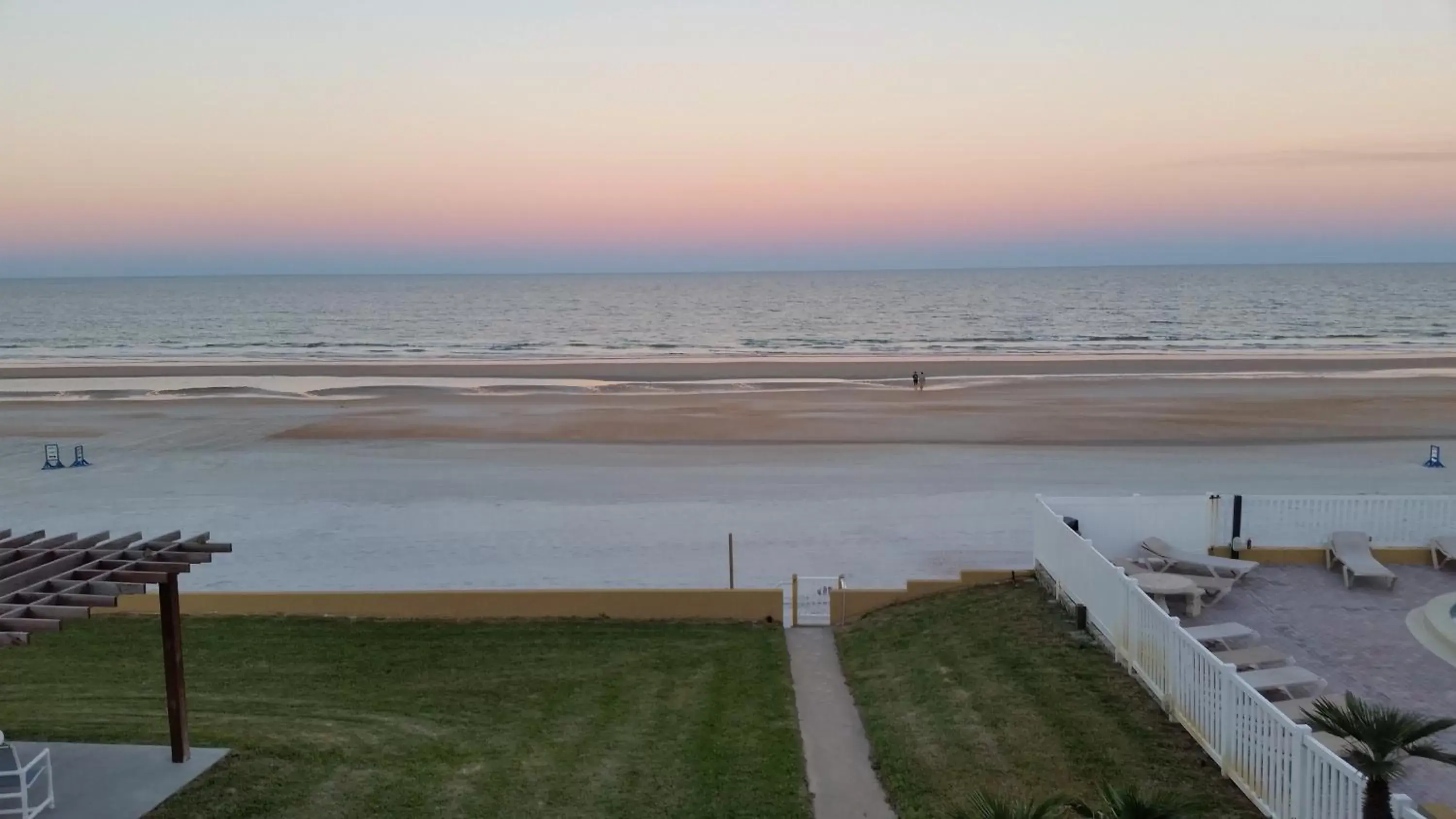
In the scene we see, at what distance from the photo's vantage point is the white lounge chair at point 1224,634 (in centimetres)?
894

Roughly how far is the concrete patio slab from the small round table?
342 inches

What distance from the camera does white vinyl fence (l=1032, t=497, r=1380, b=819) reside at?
6.01 metres

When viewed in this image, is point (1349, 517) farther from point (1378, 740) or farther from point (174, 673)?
point (174, 673)

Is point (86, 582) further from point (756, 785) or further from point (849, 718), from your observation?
point (849, 718)

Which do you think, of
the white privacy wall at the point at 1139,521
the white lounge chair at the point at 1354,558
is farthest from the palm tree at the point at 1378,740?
the white privacy wall at the point at 1139,521

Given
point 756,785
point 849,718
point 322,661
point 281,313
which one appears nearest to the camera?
point 756,785

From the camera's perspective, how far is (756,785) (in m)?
8.12

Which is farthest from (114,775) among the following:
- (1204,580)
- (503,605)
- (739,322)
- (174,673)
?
(739,322)

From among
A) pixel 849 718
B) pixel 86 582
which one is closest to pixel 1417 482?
pixel 849 718

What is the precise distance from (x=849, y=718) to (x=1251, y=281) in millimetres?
180402

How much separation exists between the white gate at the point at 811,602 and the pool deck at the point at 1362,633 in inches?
181

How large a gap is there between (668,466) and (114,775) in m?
17.6

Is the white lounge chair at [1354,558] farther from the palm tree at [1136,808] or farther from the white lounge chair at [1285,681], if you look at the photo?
the palm tree at [1136,808]

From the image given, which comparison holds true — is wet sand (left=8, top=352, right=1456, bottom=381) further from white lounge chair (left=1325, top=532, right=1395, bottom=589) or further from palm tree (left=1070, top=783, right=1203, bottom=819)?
palm tree (left=1070, top=783, right=1203, bottom=819)
